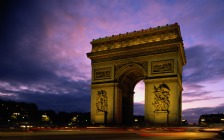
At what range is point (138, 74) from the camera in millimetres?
35438

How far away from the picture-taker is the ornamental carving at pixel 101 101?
3334 centimetres

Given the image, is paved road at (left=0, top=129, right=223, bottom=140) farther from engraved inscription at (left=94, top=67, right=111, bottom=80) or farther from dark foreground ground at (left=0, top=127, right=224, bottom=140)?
engraved inscription at (left=94, top=67, right=111, bottom=80)

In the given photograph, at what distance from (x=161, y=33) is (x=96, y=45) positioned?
26.5 ft

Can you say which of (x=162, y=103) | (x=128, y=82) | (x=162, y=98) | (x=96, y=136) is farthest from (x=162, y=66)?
(x=96, y=136)

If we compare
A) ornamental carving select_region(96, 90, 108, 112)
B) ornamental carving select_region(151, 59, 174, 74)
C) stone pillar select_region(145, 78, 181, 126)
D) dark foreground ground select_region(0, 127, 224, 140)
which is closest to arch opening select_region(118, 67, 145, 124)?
ornamental carving select_region(96, 90, 108, 112)

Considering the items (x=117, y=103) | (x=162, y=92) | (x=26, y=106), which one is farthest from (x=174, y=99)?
(x=26, y=106)

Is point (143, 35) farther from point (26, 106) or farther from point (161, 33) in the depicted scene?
point (26, 106)

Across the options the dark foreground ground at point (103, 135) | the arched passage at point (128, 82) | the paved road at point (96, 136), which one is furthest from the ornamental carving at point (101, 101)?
the paved road at point (96, 136)

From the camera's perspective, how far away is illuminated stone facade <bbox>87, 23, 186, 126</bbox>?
29719mm

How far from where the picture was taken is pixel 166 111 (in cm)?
2925

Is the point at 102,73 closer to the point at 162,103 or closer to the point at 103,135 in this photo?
the point at 162,103

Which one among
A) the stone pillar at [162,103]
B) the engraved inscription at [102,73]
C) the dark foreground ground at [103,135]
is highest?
the engraved inscription at [102,73]

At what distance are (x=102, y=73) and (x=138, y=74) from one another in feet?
14.2

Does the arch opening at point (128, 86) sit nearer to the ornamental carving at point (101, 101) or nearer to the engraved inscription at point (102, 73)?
the engraved inscription at point (102, 73)
